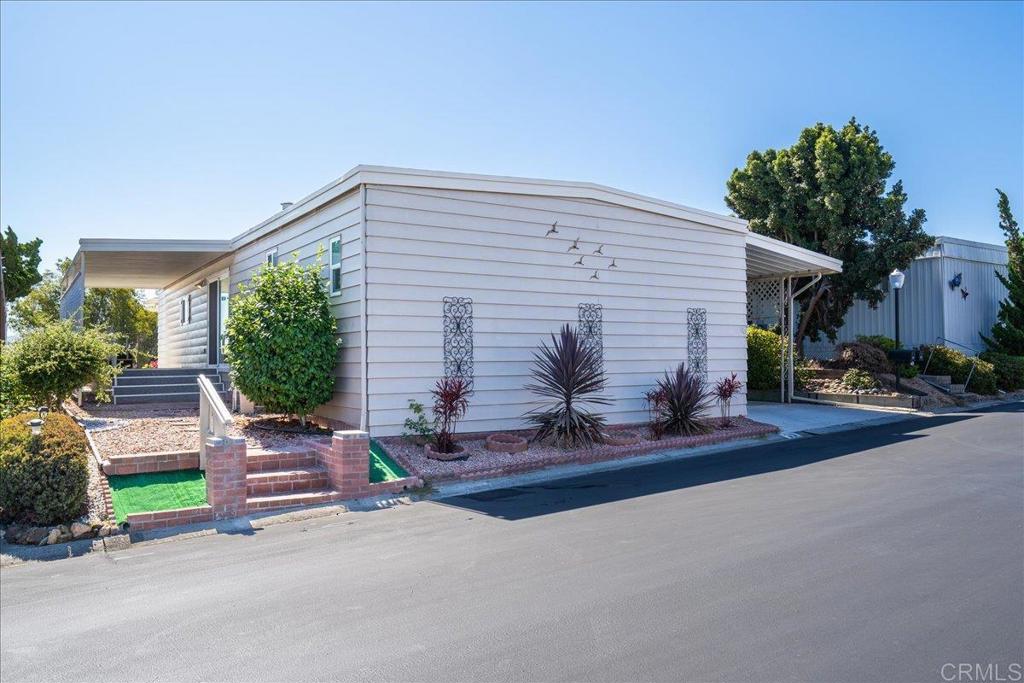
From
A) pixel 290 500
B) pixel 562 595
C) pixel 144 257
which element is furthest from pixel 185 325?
pixel 562 595

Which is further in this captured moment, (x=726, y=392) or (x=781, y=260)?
(x=781, y=260)

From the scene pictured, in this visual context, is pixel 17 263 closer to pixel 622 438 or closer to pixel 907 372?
pixel 622 438

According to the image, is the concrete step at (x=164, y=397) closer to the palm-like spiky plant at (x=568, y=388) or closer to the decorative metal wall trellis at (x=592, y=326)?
the palm-like spiky plant at (x=568, y=388)

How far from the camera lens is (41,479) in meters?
6.37

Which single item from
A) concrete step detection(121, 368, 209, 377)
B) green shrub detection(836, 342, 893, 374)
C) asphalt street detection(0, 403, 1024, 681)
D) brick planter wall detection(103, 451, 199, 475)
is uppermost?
green shrub detection(836, 342, 893, 374)

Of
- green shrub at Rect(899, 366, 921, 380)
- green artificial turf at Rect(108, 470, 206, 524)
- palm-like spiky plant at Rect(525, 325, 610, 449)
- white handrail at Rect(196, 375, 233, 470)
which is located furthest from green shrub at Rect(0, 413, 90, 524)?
green shrub at Rect(899, 366, 921, 380)

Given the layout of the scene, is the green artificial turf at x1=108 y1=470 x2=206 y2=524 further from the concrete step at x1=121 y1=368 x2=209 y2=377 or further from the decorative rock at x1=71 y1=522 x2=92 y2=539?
the concrete step at x1=121 y1=368 x2=209 y2=377

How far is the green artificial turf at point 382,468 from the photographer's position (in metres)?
8.47

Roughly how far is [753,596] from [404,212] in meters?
7.13

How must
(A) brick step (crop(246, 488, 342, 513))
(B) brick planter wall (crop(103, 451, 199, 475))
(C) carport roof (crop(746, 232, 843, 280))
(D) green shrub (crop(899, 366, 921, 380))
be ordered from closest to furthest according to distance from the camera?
(A) brick step (crop(246, 488, 342, 513)) → (B) brick planter wall (crop(103, 451, 199, 475)) → (C) carport roof (crop(746, 232, 843, 280)) → (D) green shrub (crop(899, 366, 921, 380))

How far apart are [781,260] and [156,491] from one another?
13.3 meters

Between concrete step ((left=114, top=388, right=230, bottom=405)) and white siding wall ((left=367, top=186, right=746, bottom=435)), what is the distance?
4461 millimetres

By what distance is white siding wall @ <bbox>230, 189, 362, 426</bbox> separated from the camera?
10086mm

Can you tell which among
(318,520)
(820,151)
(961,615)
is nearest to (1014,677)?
(961,615)
